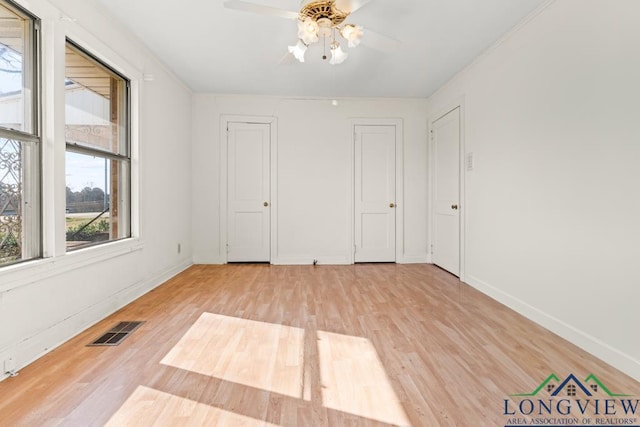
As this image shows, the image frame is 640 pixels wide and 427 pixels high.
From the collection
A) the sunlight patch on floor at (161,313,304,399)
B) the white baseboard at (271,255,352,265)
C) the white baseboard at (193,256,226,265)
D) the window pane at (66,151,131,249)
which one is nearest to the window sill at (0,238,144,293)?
the window pane at (66,151,131,249)

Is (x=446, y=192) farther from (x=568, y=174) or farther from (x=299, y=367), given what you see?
(x=299, y=367)

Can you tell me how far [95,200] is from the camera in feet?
9.21

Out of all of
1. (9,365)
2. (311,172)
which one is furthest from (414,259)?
(9,365)

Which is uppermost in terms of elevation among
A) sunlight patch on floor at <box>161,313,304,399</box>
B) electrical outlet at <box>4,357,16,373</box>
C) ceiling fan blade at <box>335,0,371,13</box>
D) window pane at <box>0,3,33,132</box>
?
ceiling fan blade at <box>335,0,371,13</box>

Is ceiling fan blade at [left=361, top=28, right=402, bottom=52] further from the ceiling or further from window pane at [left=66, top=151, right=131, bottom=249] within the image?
window pane at [left=66, top=151, right=131, bottom=249]

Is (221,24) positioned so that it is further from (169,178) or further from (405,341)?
(405,341)

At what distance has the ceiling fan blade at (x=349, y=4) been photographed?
1.95m

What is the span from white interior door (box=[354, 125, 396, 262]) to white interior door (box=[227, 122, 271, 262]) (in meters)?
1.42

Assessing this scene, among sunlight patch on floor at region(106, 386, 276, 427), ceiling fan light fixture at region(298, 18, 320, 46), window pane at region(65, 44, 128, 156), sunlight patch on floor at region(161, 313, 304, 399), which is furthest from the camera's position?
window pane at region(65, 44, 128, 156)

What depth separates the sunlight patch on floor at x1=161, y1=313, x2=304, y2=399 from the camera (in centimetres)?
181

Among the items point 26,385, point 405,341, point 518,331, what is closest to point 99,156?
point 26,385

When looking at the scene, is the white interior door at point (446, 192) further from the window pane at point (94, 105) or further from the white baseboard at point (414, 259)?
the window pane at point (94, 105)

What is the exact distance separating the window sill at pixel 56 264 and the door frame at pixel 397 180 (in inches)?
120

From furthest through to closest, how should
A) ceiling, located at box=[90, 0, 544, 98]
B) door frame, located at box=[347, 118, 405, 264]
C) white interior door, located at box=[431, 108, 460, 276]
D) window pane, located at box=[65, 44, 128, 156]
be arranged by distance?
door frame, located at box=[347, 118, 405, 264] → white interior door, located at box=[431, 108, 460, 276] → ceiling, located at box=[90, 0, 544, 98] → window pane, located at box=[65, 44, 128, 156]
